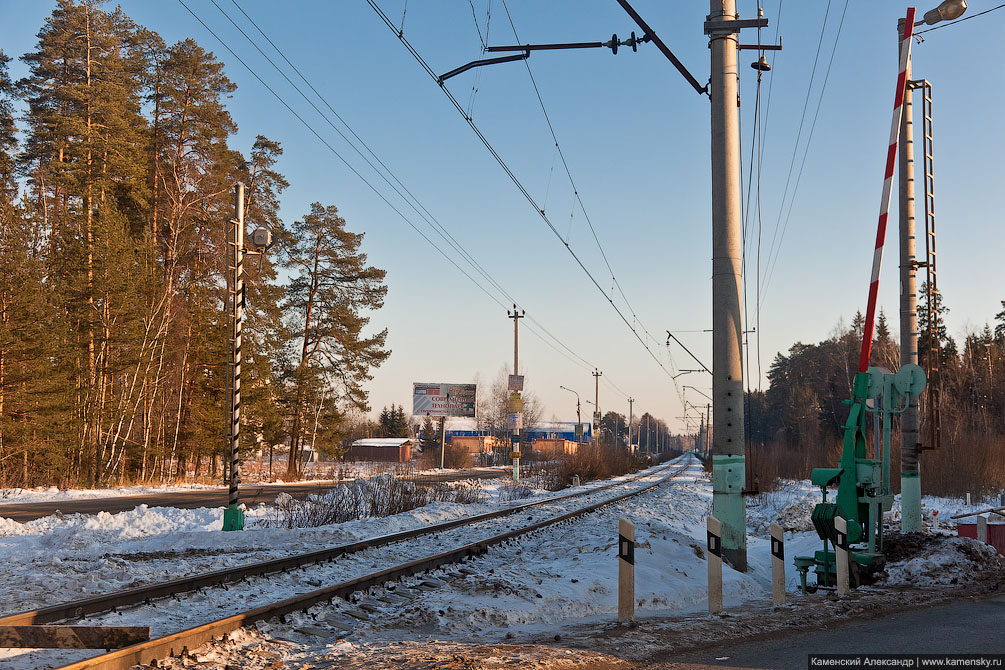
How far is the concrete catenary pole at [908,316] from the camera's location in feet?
46.7

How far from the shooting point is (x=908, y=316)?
15.1m

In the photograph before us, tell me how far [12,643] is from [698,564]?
9.50 m

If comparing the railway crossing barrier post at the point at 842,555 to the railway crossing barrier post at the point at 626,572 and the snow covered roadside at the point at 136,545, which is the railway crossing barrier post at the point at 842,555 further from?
the snow covered roadside at the point at 136,545

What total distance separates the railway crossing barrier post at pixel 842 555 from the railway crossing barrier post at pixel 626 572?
3292mm

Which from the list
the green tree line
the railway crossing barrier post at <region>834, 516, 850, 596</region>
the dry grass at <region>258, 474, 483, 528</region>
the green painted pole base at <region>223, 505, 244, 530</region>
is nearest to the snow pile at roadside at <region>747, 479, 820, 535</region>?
the green tree line

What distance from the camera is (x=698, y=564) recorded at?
41.6 feet

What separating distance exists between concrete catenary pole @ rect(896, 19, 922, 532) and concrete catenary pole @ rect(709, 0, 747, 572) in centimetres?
409

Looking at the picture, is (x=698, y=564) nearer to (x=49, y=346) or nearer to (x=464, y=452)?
(x=49, y=346)

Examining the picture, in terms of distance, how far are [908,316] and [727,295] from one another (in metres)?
5.06

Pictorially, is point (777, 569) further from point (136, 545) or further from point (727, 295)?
point (136, 545)

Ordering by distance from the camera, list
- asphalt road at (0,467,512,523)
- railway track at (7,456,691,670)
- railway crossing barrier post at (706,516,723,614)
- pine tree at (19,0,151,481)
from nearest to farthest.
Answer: railway track at (7,456,691,670)
railway crossing barrier post at (706,516,723,614)
asphalt road at (0,467,512,523)
pine tree at (19,0,151,481)

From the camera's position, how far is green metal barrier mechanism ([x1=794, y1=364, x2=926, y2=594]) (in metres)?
11.2

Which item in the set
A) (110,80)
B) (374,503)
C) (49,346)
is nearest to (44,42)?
(110,80)

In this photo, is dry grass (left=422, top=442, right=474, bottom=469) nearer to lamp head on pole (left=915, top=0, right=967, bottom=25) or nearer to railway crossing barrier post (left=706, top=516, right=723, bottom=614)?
lamp head on pole (left=915, top=0, right=967, bottom=25)
